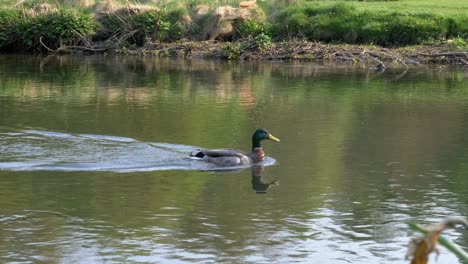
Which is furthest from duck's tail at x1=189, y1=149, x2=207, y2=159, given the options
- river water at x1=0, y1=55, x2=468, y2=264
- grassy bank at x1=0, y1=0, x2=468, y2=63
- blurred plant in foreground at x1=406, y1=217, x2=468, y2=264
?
Result: grassy bank at x1=0, y1=0, x2=468, y2=63

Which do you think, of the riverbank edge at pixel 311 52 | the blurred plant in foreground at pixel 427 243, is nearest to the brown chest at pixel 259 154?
the blurred plant in foreground at pixel 427 243

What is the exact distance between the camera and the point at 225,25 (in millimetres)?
36094

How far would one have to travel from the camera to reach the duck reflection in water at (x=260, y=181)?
43.2 feet

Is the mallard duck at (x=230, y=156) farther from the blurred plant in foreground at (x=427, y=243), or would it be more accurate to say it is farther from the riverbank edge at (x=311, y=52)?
the riverbank edge at (x=311, y=52)

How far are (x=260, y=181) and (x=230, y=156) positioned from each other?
40.4 inches

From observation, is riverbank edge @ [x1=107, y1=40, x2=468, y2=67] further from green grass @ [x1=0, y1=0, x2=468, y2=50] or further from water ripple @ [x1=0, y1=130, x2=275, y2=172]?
water ripple @ [x1=0, y1=130, x2=275, y2=172]

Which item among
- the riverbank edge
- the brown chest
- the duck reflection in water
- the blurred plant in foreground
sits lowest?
the duck reflection in water

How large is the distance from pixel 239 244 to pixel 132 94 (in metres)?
14.3

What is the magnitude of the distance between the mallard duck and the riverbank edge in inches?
680

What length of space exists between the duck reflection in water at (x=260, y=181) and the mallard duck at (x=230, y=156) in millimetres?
224

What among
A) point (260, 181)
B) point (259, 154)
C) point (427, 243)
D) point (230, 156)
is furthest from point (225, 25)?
point (427, 243)

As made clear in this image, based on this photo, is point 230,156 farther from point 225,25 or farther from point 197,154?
point 225,25

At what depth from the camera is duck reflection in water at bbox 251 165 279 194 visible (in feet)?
43.2

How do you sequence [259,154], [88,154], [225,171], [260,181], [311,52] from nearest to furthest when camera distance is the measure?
[260,181] < [225,171] < [259,154] < [88,154] < [311,52]
